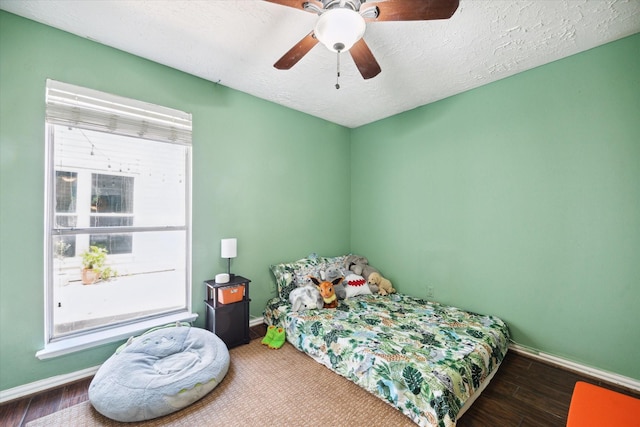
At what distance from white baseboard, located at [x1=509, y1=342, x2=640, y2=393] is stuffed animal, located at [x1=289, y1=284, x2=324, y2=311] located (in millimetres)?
1946

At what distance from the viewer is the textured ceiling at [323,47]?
72.3 inches

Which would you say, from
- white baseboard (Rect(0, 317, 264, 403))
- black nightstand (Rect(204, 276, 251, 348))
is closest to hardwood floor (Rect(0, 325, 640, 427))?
white baseboard (Rect(0, 317, 264, 403))

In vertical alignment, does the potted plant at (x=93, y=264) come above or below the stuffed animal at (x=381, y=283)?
above

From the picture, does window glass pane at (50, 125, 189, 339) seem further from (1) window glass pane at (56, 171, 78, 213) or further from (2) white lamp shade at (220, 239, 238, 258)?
(2) white lamp shade at (220, 239, 238, 258)

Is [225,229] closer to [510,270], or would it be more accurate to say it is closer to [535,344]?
[510,270]

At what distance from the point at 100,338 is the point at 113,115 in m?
1.86

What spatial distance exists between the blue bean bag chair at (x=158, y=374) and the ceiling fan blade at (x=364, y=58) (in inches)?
97.7

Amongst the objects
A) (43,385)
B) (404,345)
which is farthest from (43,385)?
(404,345)

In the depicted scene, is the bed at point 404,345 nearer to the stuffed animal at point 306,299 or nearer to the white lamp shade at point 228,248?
the stuffed animal at point 306,299

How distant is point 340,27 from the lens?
1.45 meters

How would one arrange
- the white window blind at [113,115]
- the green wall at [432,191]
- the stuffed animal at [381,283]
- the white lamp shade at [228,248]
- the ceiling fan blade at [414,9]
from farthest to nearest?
the stuffed animal at [381,283]
the white lamp shade at [228,248]
the white window blind at [113,115]
the green wall at [432,191]
the ceiling fan blade at [414,9]

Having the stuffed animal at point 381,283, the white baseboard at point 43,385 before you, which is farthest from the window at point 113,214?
the stuffed animal at point 381,283

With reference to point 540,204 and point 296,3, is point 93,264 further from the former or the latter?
point 540,204

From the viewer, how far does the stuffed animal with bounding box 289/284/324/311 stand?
2811mm
